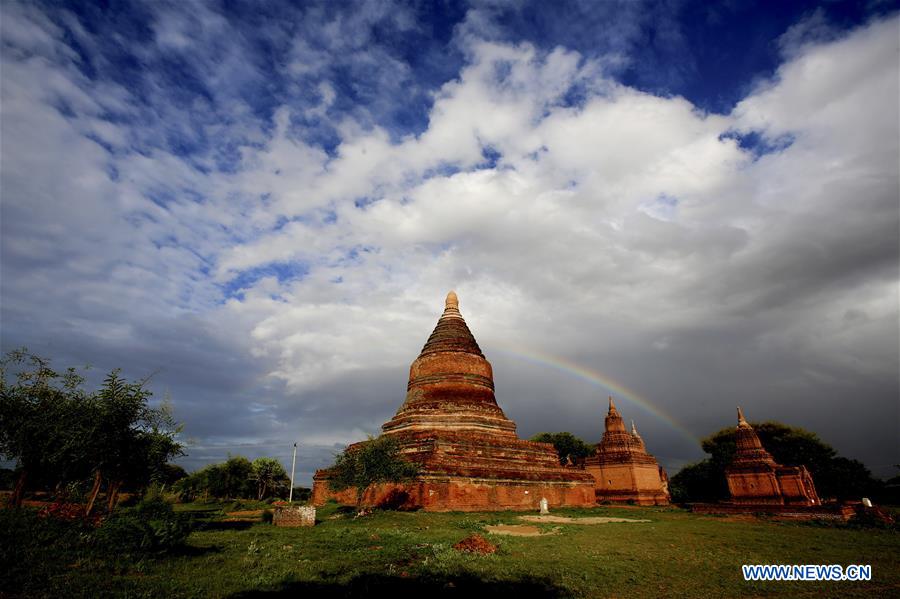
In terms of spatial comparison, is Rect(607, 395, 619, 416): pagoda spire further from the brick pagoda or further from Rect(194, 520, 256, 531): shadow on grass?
Rect(194, 520, 256, 531): shadow on grass

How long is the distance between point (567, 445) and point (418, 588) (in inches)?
2555

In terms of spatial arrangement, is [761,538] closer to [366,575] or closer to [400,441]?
[366,575]

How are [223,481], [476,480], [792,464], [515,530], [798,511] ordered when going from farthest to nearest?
[792,464] < [223,481] < [798,511] < [476,480] < [515,530]

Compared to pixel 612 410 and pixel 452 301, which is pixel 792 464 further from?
pixel 452 301

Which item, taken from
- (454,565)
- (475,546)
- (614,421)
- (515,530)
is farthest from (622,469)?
(454,565)

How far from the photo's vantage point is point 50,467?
623 inches

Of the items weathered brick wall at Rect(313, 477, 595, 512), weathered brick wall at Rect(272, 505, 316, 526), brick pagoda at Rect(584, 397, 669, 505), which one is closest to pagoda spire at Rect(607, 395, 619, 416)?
brick pagoda at Rect(584, 397, 669, 505)

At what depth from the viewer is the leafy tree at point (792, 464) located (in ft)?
165

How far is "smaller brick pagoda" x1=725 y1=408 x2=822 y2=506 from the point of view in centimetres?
3562

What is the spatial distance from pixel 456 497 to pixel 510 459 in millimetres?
5219

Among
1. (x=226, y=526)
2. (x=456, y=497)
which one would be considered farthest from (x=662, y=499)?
→ (x=226, y=526)

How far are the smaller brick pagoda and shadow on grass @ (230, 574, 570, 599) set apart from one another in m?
36.4

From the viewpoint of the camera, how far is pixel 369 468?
67.6 feet

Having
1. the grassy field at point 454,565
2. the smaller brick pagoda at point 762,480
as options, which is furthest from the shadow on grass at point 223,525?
the smaller brick pagoda at point 762,480
